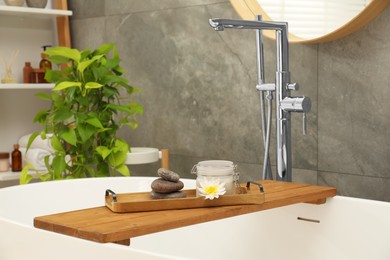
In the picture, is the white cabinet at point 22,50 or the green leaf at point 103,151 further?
the white cabinet at point 22,50

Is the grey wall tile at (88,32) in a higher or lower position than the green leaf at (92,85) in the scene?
higher

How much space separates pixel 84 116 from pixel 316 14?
1047 millimetres

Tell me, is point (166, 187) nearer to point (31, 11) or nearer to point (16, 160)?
point (16, 160)

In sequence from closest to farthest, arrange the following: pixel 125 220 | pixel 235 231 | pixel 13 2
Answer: pixel 125 220
pixel 235 231
pixel 13 2

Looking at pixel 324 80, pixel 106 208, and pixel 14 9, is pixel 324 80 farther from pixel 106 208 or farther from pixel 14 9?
pixel 14 9

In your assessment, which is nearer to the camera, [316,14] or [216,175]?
[216,175]

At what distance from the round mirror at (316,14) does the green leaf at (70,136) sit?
34.1 inches

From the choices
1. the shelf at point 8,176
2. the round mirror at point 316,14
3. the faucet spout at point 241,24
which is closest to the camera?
the faucet spout at point 241,24

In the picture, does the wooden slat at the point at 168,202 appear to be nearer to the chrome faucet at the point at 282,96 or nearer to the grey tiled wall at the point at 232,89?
the chrome faucet at the point at 282,96

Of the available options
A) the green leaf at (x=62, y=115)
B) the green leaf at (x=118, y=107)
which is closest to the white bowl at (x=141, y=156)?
the green leaf at (x=118, y=107)

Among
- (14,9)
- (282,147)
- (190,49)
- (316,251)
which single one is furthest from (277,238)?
(14,9)

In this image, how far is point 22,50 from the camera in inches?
152

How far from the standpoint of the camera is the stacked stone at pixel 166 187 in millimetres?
1774

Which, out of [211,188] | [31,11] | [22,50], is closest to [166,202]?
[211,188]
